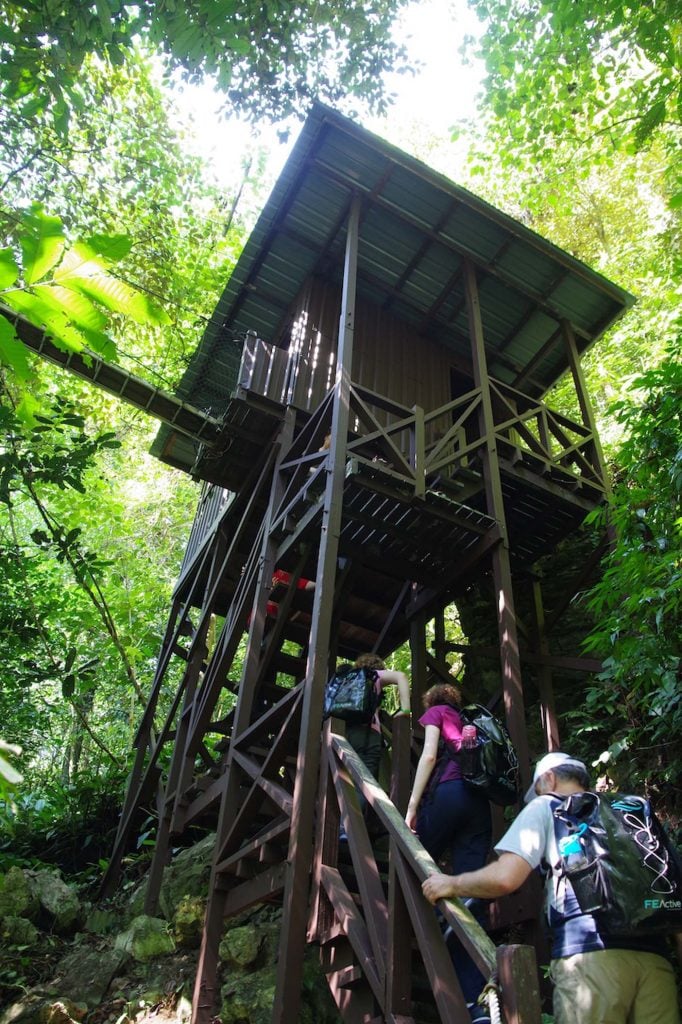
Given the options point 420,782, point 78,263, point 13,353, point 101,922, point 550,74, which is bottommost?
point 101,922

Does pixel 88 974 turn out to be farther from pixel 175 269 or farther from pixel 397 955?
pixel 175 269

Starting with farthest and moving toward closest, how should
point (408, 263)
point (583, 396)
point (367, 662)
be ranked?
point (408, 263) → point (583, 396) → point (367, 662)

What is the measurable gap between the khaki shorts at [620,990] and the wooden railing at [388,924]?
10.8 inches

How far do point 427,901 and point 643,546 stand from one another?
308cm

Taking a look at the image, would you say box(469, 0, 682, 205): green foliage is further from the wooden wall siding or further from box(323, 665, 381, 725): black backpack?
box(323, 665, 381, 725): black backpack

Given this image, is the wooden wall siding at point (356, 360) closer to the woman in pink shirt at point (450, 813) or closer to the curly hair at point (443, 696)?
the curly hair at point (443, 696)

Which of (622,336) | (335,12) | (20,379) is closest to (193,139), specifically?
(335,12)

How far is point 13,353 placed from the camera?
1870 millimetres

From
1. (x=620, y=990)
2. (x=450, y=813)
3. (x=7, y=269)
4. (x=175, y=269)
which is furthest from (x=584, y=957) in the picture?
(x=175, y=269)

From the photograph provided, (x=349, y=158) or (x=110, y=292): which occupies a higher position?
(x=349, y=158)

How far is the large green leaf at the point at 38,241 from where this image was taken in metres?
1.68

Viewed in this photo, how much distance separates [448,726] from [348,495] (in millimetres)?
2792

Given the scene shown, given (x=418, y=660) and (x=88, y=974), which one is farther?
(x=418, y=660)

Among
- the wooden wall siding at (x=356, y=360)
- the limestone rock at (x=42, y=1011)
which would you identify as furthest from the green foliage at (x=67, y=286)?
the limestone rock at (x=42, y=1011)
